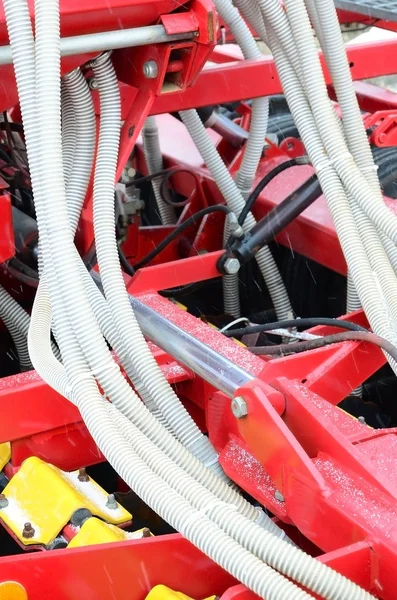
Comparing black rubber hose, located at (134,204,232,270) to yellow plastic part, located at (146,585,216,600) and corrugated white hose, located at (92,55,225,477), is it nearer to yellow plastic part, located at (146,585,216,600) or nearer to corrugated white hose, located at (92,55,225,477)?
corrugated white hose, located at (92,55,225,477)

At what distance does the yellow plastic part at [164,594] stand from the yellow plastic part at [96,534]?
148 mm

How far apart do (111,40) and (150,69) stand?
0.50 feet

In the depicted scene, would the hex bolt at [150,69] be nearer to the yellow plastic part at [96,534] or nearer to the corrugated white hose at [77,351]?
the corrugated white hose at [77,351]

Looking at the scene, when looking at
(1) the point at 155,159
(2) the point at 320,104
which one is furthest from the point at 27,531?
(1) the point at 155,159

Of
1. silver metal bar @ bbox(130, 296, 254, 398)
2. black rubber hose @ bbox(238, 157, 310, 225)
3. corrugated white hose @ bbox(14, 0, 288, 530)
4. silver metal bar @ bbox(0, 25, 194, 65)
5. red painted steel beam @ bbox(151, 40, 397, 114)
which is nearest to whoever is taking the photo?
corrugated white hose @ bbox(14, 0, 288, 530)

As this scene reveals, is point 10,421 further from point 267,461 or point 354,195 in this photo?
point 354,195

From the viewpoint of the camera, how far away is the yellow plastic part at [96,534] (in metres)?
1.84

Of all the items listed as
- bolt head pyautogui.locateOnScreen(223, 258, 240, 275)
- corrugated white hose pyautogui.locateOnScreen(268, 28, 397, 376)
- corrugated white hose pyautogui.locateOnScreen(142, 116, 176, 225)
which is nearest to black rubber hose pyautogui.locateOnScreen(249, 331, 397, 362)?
corrugated white hose pyautogui.locateOnScreen(268, 28, 397, 376)

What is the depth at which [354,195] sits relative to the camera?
2160mm

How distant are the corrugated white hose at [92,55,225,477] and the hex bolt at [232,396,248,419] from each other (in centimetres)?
18

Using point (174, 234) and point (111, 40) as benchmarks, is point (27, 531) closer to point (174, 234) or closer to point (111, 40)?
point (111, 40)

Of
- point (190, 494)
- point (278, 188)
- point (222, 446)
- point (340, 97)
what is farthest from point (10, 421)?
point (278, 188)

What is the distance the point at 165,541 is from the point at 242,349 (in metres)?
0.58

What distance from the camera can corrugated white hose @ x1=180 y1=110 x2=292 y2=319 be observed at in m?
2.81
